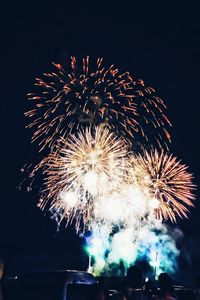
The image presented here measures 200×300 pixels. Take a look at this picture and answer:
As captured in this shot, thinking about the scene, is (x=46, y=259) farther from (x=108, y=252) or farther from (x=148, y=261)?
(x=148, y=261)

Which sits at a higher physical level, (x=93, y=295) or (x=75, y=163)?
(x=75, y=163)

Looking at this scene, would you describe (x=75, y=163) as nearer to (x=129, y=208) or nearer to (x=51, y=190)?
(x=51, y=190)

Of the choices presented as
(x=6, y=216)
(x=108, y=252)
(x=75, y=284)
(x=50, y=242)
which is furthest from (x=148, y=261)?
(x=75, y=284)

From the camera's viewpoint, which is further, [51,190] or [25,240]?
[25,240]

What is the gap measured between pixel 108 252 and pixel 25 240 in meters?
11.7

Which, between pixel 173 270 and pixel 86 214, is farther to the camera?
pixel 173 270

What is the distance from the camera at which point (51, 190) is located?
982 inches

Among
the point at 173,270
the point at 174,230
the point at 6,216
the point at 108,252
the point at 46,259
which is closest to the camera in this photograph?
the point at 46,259

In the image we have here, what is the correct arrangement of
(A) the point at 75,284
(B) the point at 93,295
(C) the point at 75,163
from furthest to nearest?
(C) the point at 75,163, (A) the point at 75,284, (B) the point at 93,295

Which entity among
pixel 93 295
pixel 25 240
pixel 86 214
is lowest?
pixel 93 295

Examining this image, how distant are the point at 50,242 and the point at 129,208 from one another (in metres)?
23.4

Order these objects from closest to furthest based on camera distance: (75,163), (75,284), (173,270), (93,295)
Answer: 1. (93,295)
2. (75,284)
3. (75,163)
4. (173,270)

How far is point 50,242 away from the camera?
50.2 metres

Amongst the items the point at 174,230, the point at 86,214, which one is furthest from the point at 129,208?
the point at 174,230
